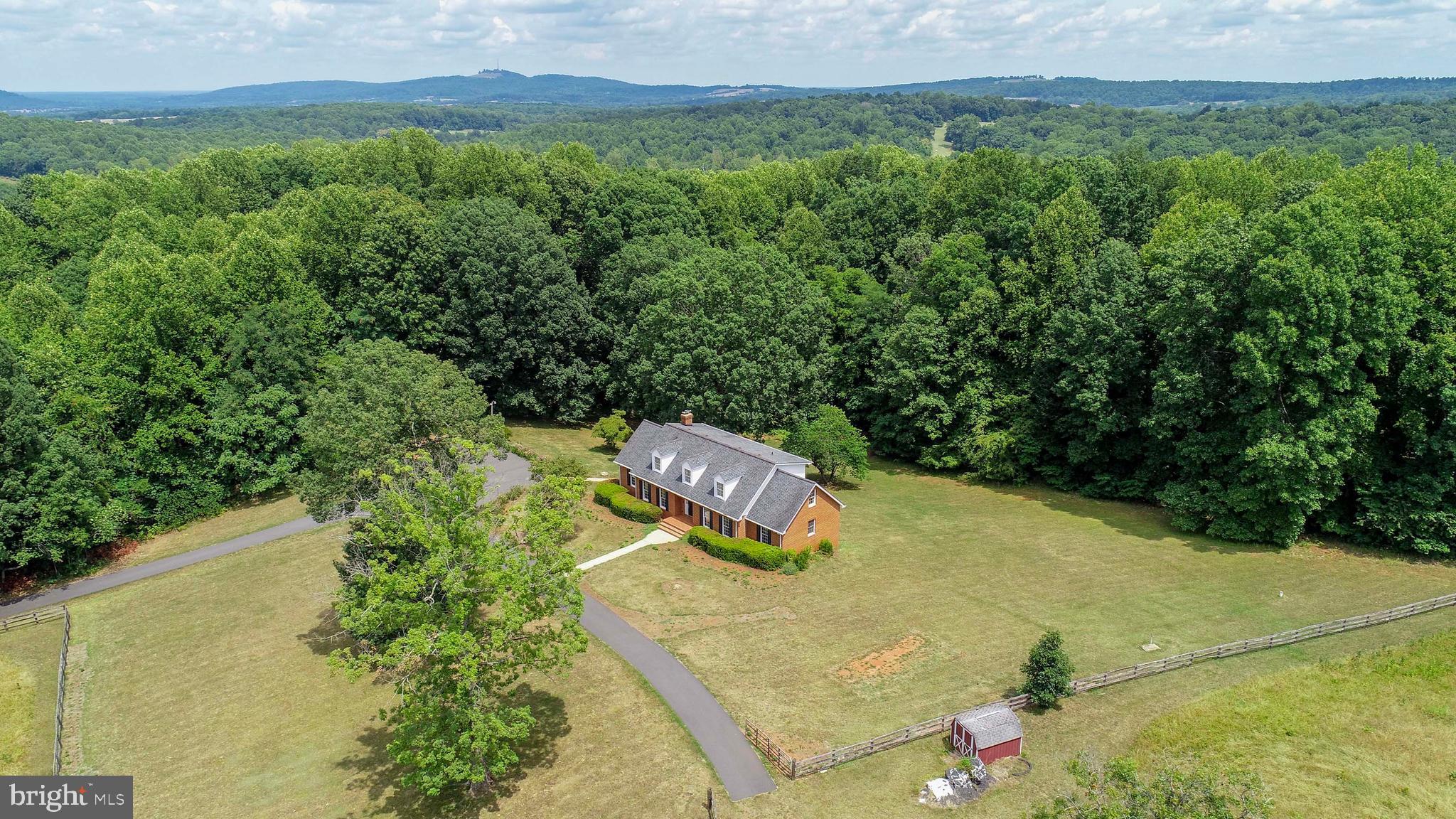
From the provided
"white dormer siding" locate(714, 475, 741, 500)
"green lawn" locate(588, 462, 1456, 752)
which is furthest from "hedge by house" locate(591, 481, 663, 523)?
"white dormer siding" locate(714, 475, 741, 500)

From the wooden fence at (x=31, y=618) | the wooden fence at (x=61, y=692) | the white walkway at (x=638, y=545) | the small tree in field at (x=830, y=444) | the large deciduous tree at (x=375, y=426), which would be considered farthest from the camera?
the small tree in field at (x=830, y=444)

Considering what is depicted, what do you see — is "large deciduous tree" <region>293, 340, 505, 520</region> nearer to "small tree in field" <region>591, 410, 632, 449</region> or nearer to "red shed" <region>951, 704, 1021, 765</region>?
"small tree in field" <region>591, 410, 632, 449</region>

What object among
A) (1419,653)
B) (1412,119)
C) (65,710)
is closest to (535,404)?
(65,710)

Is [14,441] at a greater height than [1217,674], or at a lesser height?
greater

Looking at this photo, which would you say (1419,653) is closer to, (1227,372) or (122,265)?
(1227,372)

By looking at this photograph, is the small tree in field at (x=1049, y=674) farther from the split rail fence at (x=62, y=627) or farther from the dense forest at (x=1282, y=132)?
the dense forest at (x=1282, y=132)

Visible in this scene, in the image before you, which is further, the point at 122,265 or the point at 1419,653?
the point at 122,265

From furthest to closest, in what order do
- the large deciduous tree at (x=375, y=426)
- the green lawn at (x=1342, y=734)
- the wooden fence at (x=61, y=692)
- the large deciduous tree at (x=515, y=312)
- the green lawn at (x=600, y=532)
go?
the large deciduous tree at (x=515, y=312) → the green lawn at (x=600, y=532) → the large deciduous tree at (x=375, y=426) → the wooden fence at (x=61, y=692) → the green lawn at (x=1342, y=734)

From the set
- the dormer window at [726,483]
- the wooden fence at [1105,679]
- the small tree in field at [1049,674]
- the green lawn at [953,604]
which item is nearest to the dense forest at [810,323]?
the green lawn at [953,604]
